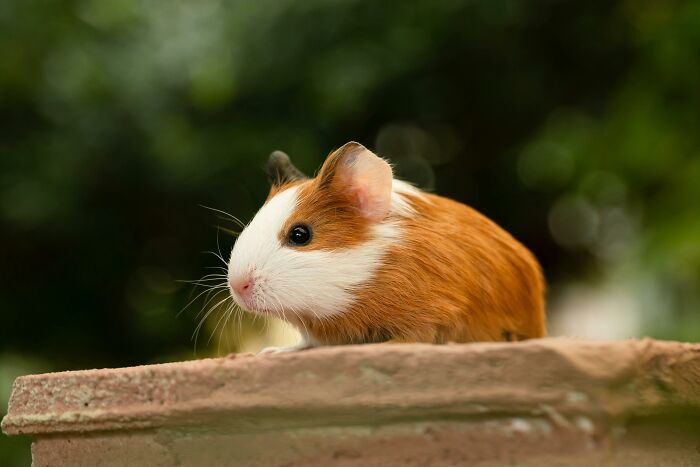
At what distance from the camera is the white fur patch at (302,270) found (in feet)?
7.20

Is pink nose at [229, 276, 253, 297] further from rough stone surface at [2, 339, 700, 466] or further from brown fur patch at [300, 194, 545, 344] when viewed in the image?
rough stone surface at [2, 339, 700, 466]

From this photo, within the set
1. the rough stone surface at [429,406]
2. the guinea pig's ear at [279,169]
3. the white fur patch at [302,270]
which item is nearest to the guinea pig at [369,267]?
the white fur patch at [302,270]

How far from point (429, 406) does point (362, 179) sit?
0.89 m

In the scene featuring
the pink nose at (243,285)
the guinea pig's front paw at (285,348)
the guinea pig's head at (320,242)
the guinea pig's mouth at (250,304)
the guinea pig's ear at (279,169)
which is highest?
the guinea pig's ear at (279,169)

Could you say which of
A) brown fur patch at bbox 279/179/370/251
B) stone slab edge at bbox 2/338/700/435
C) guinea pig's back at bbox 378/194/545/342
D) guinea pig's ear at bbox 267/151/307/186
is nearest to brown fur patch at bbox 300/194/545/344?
guinea pig's back at bbox 378/194/545/342

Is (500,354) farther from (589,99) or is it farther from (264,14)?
(589,99)

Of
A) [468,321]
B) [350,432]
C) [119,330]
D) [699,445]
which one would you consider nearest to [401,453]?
[350,432]

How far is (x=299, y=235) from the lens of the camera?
7.54ft

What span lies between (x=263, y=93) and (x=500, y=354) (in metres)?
3.21

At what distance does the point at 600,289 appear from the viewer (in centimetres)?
492

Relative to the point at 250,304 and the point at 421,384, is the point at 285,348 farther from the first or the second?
the point at 421,384

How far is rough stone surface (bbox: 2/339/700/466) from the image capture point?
59.4 inches

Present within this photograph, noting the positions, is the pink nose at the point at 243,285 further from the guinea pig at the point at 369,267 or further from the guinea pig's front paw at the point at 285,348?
the guinea pig's front paw at the point at 285,348

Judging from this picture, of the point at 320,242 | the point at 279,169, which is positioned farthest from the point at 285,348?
the point at 279,169
